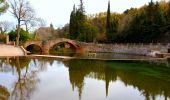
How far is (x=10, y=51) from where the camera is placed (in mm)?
40656

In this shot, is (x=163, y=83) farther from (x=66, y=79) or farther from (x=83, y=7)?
(x=83, y=7)

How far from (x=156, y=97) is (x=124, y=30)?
51.9 meters

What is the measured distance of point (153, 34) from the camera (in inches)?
2264

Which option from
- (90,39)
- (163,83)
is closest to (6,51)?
(163,83)

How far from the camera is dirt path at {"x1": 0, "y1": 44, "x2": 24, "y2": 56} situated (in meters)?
39.5

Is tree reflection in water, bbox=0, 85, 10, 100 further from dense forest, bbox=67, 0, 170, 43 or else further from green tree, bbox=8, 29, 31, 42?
dense forest, bbox=67, 0, 170, 43

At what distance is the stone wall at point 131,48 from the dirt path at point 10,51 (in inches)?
784

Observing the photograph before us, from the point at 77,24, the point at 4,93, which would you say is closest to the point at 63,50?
the point at 77,24

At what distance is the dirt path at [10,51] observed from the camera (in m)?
39.5

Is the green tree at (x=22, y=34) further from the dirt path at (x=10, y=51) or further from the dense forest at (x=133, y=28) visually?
the dirt path at (x=10, y=51)

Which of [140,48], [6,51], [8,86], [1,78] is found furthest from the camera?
[140,48]

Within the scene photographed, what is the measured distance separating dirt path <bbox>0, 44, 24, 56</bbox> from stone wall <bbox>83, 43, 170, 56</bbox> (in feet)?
65.4

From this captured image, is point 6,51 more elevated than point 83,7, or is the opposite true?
point 83,7

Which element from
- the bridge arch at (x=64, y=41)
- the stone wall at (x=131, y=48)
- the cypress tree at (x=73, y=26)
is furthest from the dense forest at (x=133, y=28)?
the bridge arch at (x=64, y=41)
